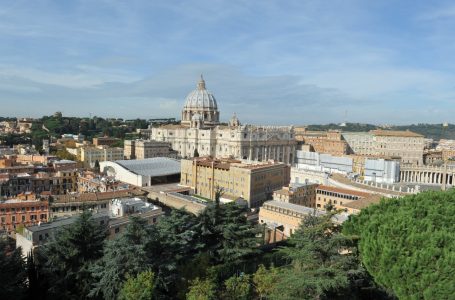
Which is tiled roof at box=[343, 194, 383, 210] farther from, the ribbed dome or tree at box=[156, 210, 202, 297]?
the ribbed dome

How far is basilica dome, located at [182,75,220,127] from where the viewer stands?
246 ft

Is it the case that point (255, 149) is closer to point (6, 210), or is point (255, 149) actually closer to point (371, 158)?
point (371, 158)

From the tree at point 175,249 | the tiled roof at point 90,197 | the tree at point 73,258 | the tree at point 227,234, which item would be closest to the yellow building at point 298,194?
the tiled roof at point 90,197

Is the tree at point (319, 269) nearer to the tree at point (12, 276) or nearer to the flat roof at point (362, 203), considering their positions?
the tree at point (12, 276)

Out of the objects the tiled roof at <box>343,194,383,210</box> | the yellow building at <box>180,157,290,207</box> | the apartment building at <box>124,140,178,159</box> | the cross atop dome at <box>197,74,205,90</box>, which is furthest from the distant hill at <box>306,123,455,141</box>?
the tiled roof at <box>343,194,383,210</box>

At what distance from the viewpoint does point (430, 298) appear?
33.5 feet

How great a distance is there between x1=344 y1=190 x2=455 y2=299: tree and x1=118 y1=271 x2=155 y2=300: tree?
6596mm

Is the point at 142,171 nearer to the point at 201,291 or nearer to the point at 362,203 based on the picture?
the point at 362,203

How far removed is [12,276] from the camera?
37.0 ft

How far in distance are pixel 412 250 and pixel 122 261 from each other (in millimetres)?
8395

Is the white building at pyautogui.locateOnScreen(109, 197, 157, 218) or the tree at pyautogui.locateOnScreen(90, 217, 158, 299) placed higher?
the tree at pyautogui.locateOnScreen(90, 217, 158, 299)

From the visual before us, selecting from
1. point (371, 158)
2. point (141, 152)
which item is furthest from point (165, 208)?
point (371, 158)

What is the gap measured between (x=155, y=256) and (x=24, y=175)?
87.7 feet

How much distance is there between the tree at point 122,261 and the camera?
11.2 m
